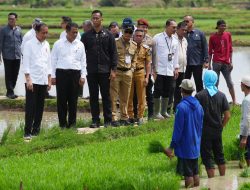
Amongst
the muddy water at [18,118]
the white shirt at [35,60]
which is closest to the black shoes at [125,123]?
the muddy water at [18,118]

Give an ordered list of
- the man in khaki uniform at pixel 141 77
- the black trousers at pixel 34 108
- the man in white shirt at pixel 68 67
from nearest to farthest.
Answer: the black trousers at pixel 34 108
the man in white shirt at pixel 68 67
the man in khaki uniform at pixel 141 77

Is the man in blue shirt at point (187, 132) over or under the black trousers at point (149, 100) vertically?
over

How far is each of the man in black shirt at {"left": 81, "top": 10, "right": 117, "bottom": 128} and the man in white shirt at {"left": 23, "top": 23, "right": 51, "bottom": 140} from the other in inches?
40.8

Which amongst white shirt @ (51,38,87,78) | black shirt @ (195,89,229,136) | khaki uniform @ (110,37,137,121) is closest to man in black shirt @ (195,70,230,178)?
black shirt @ (195,89,229,136)

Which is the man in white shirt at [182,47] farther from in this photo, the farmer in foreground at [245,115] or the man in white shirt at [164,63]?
the farmer in foreground at [245,115]

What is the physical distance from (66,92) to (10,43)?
409 centimetres

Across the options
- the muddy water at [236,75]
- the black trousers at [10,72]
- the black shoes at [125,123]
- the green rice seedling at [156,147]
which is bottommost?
the muddy water at [236,75]

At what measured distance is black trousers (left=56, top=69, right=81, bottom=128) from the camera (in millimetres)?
12906

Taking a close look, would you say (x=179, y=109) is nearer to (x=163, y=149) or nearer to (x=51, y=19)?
(x=163, y=149)

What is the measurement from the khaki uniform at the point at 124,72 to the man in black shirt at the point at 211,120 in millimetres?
3748

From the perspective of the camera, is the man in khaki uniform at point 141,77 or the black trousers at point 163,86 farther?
the black trousers at point 163,86

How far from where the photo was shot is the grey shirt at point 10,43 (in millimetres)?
16625

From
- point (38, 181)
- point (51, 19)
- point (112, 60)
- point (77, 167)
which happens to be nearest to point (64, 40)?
point (112, 60)

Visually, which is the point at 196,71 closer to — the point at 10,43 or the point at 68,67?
the point at 68,67
